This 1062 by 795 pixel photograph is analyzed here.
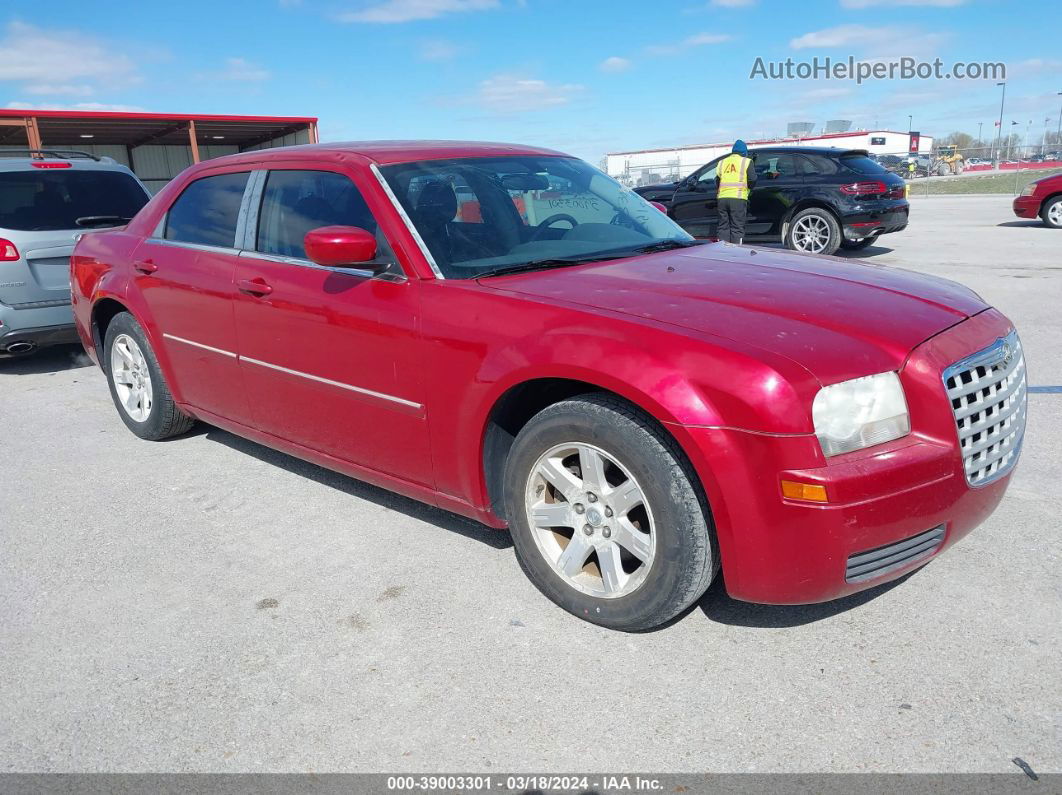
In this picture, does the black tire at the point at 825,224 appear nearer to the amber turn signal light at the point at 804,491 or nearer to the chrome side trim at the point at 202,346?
the chrome side trim at the point at 202,346

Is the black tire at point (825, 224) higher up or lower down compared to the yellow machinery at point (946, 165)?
lower down

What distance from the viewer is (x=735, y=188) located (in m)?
12.2

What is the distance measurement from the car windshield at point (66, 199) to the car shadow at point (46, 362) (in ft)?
4.26

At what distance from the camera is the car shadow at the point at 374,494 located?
151 inches

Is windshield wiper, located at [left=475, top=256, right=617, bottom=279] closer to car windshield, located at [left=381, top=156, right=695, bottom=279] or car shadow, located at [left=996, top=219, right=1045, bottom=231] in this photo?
car windshield, located at [left=381, top=156, right=695, bottom=279]

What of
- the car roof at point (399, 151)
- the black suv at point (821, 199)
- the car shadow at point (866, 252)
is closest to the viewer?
the car roof at point (399, 151)

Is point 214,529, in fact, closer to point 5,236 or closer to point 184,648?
point 184,648

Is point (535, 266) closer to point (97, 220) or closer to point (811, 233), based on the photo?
point (97, 220)

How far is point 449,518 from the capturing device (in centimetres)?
401

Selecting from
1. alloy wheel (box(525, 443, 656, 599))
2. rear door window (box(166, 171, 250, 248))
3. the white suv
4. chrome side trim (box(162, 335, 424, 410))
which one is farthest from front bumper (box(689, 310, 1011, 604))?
the white suv

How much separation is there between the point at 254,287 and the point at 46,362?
16.7 ft

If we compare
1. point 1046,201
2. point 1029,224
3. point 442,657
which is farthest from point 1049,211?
point 442,657

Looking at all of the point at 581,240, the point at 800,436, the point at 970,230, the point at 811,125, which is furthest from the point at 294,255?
the point at 811,125

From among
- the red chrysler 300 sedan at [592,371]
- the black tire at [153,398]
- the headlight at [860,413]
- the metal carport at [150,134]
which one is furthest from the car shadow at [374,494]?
the metal carport at [150,134]
